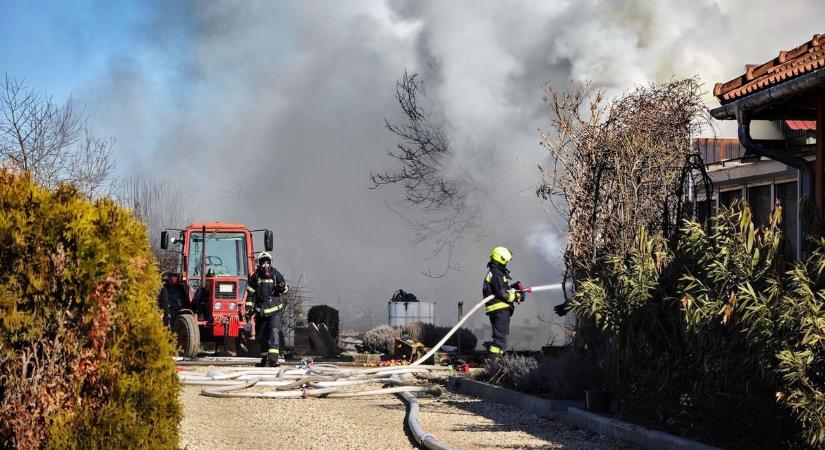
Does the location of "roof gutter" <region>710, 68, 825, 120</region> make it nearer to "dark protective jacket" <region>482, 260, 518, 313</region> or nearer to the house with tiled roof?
the house with tiled roof

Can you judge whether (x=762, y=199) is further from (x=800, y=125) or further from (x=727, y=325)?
(x=727, y=325)

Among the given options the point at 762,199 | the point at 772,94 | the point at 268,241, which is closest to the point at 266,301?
the point at 268,241

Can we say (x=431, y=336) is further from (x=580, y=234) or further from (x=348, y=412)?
(x=348, y=412)

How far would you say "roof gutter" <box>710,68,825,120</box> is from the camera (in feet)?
33.0

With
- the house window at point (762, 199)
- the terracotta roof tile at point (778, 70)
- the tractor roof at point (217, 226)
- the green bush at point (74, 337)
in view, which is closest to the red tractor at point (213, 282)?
the tractor roof at point (217, 226)

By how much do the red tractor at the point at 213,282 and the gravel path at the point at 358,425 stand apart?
7654mm

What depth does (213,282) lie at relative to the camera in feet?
68.8

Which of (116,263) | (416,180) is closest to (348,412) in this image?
(116,263)

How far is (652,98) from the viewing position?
1554 cm

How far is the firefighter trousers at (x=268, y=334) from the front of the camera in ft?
57.3

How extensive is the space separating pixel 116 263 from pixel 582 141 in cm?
894

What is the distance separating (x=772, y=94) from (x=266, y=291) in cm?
967

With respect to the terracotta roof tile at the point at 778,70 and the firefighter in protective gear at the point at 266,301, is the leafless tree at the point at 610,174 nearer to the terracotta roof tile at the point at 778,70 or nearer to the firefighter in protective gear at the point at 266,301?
the terracotta roof tile at the point at 778,70

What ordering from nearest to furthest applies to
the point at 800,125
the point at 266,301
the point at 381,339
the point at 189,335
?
the point at 800,125
the point at 266,301
the point at 189,335
the point at 381,339
